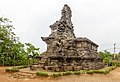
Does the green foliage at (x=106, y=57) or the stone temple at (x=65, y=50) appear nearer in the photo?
the stone temple at (x=65, y=50)

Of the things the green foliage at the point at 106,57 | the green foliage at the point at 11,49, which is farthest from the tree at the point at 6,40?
the green foliage at the point at 106,57

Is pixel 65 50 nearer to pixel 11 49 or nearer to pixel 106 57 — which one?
pixel 11 49

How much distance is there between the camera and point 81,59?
17938mm

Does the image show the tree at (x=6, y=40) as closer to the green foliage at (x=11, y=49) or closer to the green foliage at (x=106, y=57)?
the green foliage at (x=11, y=49)

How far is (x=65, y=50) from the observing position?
18219 millimetres

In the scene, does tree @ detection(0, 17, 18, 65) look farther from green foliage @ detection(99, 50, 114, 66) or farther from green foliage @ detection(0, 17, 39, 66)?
green foliage @ detection(99, 50, 114, 66)

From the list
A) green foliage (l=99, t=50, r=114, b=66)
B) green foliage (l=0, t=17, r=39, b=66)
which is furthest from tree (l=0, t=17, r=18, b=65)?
green foliage (l=99, t=50, r=114, b=66)

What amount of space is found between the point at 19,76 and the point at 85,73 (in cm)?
505

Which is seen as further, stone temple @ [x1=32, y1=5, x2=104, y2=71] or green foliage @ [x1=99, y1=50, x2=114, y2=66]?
green foliage @ [x1=99, y1=50, x2=114, y2=66]

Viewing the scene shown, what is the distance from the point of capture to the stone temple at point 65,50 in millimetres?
17484

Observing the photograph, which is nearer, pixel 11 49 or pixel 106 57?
pixel 11 49

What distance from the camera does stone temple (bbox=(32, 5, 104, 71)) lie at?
1748 centimetres

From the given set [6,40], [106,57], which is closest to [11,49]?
[6,40]

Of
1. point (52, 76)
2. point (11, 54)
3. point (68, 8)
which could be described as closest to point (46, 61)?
point (52, 76)
